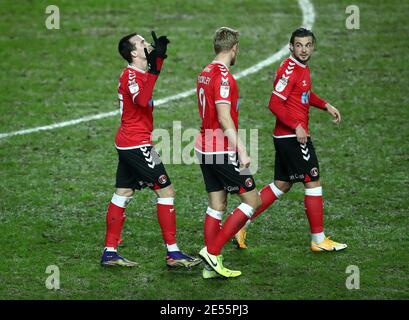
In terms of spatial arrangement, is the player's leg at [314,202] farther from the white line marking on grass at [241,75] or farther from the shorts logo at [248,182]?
the white line marking on grass at [241,75]

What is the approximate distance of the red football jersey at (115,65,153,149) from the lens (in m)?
10.1

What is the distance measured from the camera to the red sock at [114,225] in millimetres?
10359

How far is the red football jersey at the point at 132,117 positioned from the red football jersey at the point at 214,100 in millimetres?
611

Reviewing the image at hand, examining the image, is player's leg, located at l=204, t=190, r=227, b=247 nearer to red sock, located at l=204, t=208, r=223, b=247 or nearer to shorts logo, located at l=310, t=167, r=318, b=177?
red sock, located at l=204, t=208, r=223, b=247

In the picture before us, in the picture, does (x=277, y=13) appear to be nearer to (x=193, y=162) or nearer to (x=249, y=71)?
(x=249, y=71)

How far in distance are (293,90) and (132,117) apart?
5.66 ft

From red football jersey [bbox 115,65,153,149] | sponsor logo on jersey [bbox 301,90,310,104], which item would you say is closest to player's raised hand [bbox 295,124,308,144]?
sponsor logo on jersey [bbox 301,90,310,104]

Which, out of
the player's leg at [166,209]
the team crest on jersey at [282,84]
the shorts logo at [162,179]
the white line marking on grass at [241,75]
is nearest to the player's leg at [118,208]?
the player's leg at [166,209]

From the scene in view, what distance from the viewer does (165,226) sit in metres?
10.3

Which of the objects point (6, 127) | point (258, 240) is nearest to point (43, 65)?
point (6, 127)

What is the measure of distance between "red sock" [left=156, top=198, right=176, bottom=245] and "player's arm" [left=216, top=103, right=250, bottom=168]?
105cm

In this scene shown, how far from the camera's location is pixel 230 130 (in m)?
9.51

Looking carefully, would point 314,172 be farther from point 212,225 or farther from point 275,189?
point 212,225

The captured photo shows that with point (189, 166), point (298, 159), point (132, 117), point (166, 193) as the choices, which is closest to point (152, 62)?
point (132, 117)
